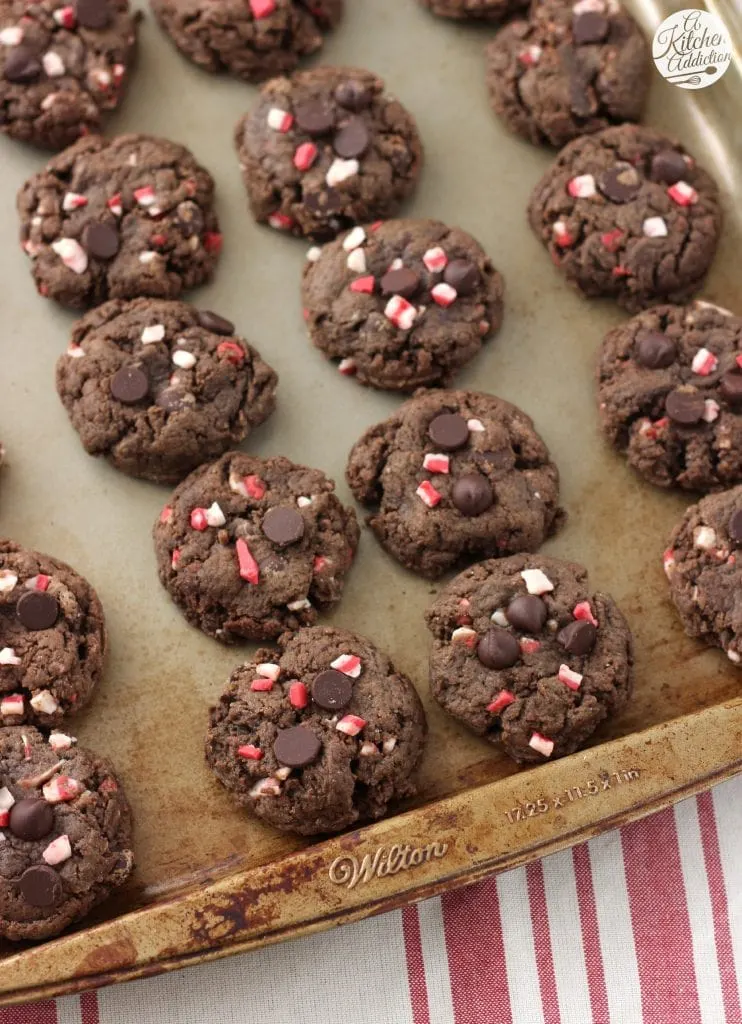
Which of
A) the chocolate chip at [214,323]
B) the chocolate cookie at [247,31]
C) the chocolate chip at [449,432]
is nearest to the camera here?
the chocolate chip at [449,432]

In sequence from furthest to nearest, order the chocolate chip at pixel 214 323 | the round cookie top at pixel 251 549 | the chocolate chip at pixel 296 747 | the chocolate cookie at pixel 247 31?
the chocolate cookie at pixel 247 31, the chocolate chip at pixel 214 323, the round cookie top at pixel 251 549, the chocolate chip at pixel 296 747

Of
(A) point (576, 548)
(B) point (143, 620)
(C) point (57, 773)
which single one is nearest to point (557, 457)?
(A) point (576, 548)

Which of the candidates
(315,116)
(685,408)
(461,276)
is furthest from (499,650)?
(315,116)

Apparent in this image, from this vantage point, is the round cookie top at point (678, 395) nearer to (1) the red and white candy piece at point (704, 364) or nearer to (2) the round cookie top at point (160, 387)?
(1) the red and white candy piece at point (704, 364)

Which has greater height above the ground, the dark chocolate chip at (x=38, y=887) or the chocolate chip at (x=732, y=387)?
the chocolate chip at (x=732, y=387)

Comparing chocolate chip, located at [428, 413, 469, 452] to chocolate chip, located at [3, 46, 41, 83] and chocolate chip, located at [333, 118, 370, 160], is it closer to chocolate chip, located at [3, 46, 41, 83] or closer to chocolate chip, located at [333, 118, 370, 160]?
chocolate chip, located at [333, 118, 370, 160]

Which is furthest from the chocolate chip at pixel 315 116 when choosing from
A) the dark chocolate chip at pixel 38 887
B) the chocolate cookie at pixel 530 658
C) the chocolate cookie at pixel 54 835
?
the dark chocolate chip at pixel 38 887
